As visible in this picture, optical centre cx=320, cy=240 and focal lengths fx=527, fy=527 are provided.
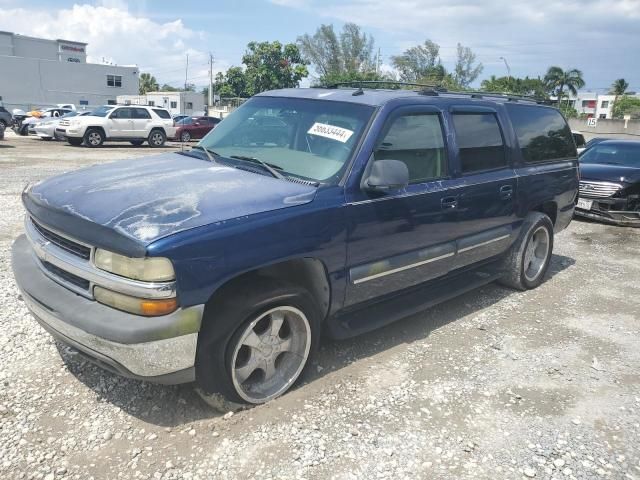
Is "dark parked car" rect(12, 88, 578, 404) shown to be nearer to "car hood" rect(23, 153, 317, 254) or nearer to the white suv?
"car hood" rect(23, 153, 317, 254)

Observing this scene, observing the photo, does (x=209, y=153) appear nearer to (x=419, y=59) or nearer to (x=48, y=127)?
(x=48, y=127)

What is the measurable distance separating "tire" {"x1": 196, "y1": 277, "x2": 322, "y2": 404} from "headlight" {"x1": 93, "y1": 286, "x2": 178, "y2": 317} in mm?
307

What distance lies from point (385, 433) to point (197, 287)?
1.39m

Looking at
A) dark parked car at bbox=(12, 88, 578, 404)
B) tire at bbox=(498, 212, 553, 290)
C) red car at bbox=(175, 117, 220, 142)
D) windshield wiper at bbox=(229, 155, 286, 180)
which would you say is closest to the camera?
dark parked car at bbox=(12, 88, 578, 404)

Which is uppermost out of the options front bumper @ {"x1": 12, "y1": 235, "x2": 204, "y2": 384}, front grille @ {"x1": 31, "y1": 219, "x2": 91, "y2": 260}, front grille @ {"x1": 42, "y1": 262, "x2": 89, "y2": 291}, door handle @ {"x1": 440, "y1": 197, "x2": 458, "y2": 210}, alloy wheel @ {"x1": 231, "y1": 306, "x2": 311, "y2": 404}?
door handle @ {"x1": 440, "y1": 197, "x2": 458, "y2": 210}

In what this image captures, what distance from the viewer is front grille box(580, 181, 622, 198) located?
8922 mm

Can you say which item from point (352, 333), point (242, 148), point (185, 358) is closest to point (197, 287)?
point (185, 358)

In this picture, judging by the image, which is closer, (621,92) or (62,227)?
(62,227)

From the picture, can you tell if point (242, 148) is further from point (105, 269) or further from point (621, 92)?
point (621, 92)

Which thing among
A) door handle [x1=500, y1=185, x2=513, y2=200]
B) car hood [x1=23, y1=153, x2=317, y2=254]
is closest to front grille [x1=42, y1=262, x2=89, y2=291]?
car hood [x1=23, y1=153, x2=317, y2=254]

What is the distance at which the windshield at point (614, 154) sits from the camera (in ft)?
32.4

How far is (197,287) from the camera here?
2664 millimetres

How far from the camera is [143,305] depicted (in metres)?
2.59

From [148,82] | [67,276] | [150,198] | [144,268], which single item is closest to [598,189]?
[150,198]
